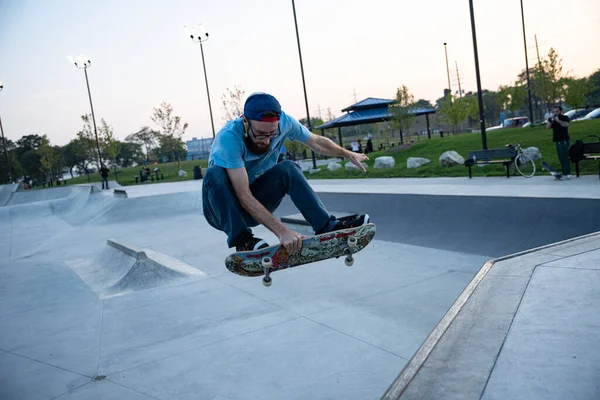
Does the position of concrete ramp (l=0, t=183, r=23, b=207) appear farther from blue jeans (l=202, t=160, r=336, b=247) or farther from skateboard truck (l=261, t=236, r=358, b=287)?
skateboard truck (l=261, t=236, r=358, b=287)

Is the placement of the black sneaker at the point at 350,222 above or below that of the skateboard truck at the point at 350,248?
above

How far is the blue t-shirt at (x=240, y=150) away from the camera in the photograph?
11.7 feet

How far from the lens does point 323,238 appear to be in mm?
3910

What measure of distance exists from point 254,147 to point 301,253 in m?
0.93

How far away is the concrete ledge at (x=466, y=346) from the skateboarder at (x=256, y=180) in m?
1.14

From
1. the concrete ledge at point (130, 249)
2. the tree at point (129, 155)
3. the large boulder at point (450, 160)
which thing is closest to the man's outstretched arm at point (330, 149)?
the concrete ledge at point (130, 249)

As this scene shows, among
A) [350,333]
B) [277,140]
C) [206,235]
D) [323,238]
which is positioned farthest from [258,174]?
[206,235]

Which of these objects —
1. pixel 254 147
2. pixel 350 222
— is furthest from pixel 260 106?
pixel 350 222

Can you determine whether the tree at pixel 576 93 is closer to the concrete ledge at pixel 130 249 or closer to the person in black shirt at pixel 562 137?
the person in black shirt at pixel 562 137

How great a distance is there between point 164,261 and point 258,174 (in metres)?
4.85

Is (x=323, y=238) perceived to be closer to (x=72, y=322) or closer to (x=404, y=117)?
(x=72, y=322)

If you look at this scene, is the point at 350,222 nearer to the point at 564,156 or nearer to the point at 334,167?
the point at 564,156

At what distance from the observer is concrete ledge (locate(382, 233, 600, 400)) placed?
2.43 metres

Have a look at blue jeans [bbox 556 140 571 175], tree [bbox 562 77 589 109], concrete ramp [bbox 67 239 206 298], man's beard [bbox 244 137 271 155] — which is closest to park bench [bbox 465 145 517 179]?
blue jeans [bbox 556 140 571 175]
